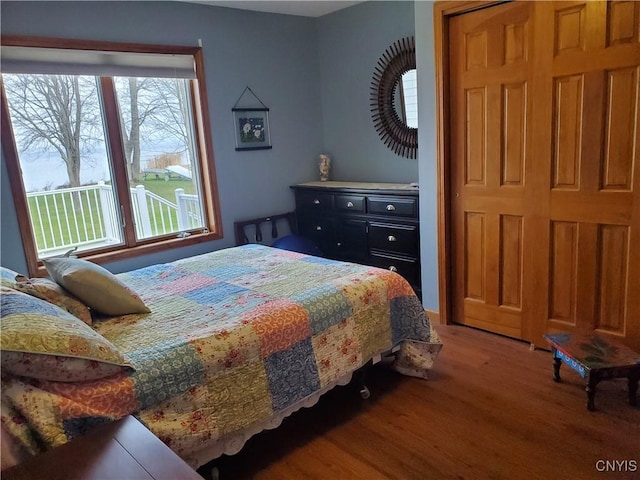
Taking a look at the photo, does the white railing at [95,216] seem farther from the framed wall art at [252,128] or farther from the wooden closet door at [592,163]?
the wooden closet door at [592,163]

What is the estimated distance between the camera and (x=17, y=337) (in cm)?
146

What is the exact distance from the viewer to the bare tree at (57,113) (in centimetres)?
318

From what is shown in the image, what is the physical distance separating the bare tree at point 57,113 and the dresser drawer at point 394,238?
2260 millimetres

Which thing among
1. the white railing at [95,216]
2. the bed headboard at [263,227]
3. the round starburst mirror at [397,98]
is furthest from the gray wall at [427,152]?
the white railing at [95,216]

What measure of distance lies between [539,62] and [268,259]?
1981 mm

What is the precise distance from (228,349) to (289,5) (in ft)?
10.6

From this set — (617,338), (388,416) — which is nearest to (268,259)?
(388,416)

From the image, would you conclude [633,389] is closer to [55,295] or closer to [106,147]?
[55,295]

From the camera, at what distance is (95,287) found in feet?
7.02

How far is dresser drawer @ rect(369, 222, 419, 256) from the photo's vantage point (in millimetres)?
3621

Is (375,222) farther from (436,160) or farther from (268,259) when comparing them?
(268,259)

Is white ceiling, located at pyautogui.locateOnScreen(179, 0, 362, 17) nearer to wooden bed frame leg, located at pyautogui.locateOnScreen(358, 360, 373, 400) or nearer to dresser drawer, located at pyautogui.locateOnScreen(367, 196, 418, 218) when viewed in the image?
dresser drawer, located at pyautogui.locateOnScreen(367, 196, 418, 218)

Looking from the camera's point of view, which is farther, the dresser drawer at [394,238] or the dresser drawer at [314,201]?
the dresser drawer at [314,201]

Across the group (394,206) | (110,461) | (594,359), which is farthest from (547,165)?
(110,461)
